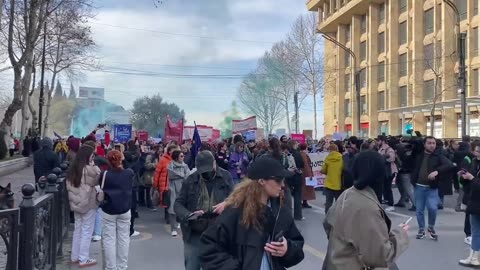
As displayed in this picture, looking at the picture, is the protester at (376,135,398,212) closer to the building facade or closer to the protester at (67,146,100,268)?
the protester at (67,146,100,268)

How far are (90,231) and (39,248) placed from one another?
110 inches

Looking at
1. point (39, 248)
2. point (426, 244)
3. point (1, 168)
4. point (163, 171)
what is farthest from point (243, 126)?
point (39, 248)

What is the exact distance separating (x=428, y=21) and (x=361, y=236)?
49.3m

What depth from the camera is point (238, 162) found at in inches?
560

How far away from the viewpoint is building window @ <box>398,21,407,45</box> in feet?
175

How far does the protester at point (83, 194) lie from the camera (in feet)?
25.9

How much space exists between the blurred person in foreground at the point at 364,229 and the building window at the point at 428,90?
150 ft

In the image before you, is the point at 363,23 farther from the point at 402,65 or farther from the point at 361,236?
the point at 361,236

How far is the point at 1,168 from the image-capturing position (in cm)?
2352

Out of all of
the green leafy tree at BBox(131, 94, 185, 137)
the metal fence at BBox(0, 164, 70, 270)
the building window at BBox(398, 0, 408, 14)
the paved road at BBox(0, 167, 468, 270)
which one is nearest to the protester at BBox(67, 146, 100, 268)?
the paved road at BBox(0, 167, 468, 270)

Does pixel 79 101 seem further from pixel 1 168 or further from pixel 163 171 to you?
pixel 163 171

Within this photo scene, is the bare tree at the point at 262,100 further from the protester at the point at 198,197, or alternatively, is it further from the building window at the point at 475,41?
the protester at the point at 198,197

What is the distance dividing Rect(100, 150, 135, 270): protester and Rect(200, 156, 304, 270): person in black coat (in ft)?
13.0

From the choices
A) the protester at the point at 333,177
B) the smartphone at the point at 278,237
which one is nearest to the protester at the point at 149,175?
the protester at the point at 333,177
